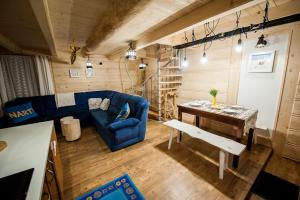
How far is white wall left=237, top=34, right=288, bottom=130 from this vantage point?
7.48ft

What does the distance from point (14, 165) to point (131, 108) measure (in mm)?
2171

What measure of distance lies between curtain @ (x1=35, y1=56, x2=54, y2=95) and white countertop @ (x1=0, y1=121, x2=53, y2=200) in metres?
2.52

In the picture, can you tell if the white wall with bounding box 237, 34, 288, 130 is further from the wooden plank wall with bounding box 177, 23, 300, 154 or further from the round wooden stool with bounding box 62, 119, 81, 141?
the round wooden stool with bounding box 62, 119, 81, 141

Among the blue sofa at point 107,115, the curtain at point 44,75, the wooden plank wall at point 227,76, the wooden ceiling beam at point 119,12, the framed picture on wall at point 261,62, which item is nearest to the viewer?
the wooden ceiling beam at point 119,12

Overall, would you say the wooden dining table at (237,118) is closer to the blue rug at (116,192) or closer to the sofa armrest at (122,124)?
the sofa armrest at (122,124)

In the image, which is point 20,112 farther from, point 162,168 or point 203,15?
point 203,15

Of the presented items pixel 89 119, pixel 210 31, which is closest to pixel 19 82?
pixel 89 119

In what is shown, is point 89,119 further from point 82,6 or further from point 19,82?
point 82,6

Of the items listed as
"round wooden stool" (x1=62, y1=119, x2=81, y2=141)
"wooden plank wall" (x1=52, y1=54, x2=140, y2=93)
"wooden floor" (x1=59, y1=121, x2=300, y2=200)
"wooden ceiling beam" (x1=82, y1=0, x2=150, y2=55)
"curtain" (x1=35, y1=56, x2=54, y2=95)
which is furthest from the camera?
"wooden plank wall" (x1=52, y1=54, x2=140, y2=93)

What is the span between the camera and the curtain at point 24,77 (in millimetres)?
2935

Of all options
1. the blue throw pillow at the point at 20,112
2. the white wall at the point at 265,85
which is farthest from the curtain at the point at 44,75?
the white wall at the point at 265,85

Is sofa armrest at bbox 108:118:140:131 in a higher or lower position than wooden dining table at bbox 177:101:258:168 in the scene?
lower

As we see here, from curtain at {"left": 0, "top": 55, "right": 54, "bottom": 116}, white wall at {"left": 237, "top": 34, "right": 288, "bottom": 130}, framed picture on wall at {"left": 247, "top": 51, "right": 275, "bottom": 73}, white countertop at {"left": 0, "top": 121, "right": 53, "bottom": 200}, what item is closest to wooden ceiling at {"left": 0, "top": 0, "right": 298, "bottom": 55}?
white wall at {"left": 237, "top": 34, "right": 288, "bottom": 130}

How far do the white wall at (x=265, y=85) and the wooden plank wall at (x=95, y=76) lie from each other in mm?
3931
